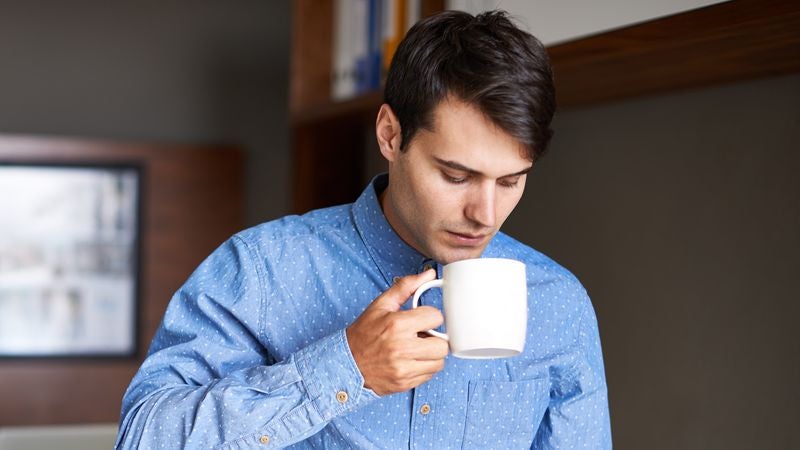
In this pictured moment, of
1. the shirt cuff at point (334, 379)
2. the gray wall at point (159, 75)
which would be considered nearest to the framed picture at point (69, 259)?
the gray wall at point (159, 75)

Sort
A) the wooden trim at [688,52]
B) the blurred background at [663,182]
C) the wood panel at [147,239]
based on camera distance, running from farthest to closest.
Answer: the wood panel at [147,239] → the blurred background at [663,182] → the wooden trim at [688,52]

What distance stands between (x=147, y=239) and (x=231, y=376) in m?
2.20

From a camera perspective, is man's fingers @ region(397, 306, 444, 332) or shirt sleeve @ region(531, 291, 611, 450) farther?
shirt sleeve @ region(531, 291, 611, 450)

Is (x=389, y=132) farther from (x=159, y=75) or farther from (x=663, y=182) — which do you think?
(x=159, y=75)

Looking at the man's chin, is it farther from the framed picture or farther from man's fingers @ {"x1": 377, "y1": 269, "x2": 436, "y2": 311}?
the framed picture

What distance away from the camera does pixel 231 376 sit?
3.44 feet

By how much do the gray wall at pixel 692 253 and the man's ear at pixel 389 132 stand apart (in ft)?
1.75

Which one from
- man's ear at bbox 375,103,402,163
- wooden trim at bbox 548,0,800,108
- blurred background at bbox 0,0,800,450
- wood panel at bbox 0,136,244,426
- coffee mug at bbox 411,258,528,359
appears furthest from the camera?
wood panel at bbox 0,136,244,426

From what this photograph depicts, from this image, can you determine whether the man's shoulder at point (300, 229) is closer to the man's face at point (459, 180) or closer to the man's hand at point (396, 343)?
the man's face at point (459, 180)

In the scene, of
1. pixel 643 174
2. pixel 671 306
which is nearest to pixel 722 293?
pixel 671 306

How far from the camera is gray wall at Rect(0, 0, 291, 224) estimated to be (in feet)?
10.2

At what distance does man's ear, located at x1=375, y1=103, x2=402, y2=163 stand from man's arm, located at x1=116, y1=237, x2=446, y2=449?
0.67 feet

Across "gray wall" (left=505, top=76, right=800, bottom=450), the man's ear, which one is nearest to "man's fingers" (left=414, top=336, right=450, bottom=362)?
A: the man's ear

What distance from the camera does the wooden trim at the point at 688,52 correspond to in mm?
1060
